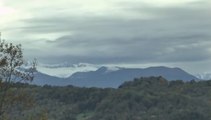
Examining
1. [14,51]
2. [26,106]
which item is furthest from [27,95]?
[14,51]

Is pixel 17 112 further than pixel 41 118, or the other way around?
pixel 17 112

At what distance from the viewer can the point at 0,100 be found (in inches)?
2367

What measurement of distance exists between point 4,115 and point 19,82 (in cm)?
408

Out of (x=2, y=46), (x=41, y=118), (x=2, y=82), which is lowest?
(x=41, y=118)

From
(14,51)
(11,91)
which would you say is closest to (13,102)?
(11,91)

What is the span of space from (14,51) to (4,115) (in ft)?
23.8

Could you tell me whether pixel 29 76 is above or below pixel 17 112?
above

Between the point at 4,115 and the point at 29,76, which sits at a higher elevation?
the point at 29,76

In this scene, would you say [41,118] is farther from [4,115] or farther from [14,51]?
[14,51]

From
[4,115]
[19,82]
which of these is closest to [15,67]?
[19,82]

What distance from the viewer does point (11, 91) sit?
61.2 metres

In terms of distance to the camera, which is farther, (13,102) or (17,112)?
(17,112)

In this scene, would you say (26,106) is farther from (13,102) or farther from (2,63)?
(2,63)

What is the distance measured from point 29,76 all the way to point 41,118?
4962 millimetres
